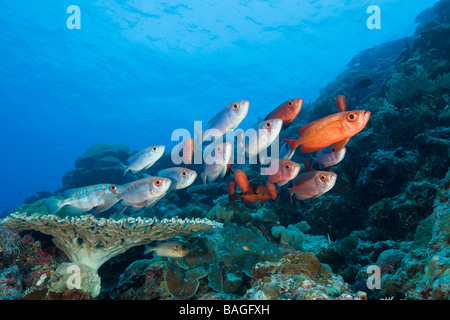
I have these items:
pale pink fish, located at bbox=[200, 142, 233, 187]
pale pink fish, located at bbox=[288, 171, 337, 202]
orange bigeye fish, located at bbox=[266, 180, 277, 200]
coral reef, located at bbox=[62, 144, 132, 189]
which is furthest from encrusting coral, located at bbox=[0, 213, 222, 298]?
coral reef, located at bbox=[62, 144, 132, 189]

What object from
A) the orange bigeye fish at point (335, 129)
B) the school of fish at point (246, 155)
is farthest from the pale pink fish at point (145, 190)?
the orange bigeye fish at point (335, 129)

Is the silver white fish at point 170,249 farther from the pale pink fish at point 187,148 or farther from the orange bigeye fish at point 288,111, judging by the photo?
the orange bigeye fish at point 288,111

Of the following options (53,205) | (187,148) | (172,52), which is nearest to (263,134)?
(187,148)

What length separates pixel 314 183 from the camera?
318cm

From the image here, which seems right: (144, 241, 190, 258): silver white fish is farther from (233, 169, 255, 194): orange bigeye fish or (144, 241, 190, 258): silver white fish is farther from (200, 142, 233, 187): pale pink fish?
(233, 169, 255, 194): orange bigeye fish

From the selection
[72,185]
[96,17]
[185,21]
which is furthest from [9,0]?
[72,185]

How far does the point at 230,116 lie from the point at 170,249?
2.22 metres

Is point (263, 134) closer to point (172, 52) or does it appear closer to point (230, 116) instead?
point (230, 116)

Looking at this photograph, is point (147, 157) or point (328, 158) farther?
point (147, 157)

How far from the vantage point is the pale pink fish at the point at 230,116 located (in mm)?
2895

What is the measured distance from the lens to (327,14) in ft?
107

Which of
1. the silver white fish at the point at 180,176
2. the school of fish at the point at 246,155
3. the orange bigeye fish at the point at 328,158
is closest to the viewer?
the school of fish at the point at 246,155

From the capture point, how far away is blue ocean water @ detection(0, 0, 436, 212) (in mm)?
32156
